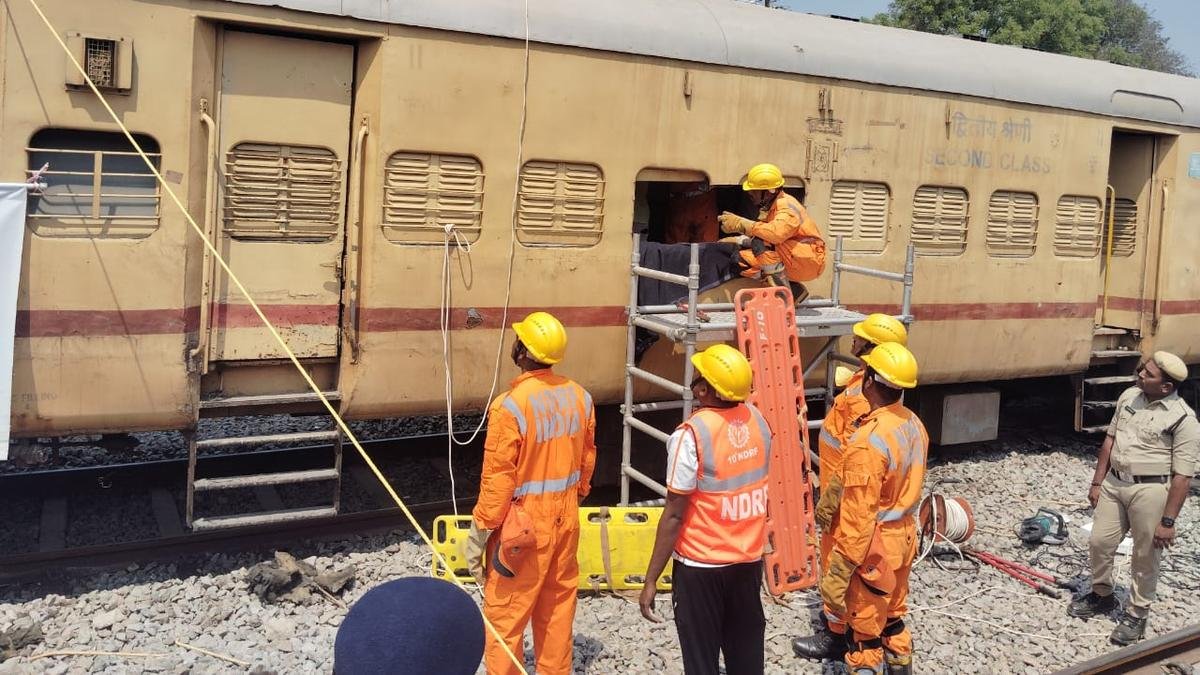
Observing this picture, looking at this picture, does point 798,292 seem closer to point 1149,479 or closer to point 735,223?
point 735,223

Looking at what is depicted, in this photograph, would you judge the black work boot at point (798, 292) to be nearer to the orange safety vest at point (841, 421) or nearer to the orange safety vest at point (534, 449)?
the orange safety vest at point (841, 421)

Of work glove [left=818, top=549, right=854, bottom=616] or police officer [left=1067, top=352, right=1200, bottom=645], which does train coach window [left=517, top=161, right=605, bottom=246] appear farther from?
police officer [left=1067, top=352, right=1200, bottom=645]

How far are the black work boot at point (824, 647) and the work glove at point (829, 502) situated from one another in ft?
2.54

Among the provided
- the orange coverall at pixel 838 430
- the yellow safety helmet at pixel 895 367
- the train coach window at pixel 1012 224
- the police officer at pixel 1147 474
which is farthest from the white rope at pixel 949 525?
the train coach window at pixel 1012 224

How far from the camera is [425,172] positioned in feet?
21.3

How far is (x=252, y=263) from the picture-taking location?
6168 millimetres

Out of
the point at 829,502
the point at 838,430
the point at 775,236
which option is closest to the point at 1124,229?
the point at 775,236

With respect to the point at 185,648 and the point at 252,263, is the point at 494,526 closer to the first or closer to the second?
the point at 185,648

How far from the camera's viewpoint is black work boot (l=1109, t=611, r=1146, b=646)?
6148 millimetres

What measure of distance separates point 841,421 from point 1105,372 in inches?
248

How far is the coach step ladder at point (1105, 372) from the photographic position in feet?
32.9

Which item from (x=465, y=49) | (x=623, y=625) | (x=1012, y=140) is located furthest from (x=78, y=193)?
(x=1012, y=140)

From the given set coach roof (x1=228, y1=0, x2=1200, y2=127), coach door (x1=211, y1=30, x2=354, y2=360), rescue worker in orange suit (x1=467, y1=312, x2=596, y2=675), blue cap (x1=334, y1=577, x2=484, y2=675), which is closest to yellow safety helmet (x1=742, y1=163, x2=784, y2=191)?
coach roof (x1=228, y1=0, x2=1200, y2=127)

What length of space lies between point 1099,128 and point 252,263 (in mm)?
7614
